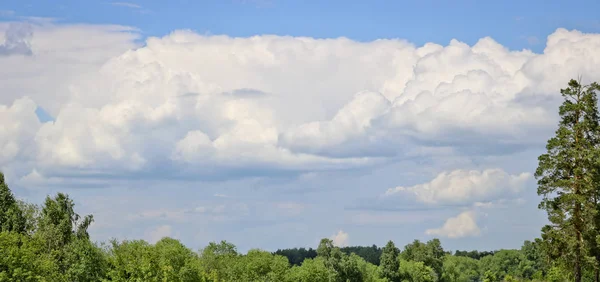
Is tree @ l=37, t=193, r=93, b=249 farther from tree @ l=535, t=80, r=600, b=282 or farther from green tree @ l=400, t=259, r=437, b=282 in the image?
green tree @ l=400, t=259, r=437, b=282

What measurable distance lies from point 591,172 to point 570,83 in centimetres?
952

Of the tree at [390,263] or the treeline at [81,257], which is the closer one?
the treeline at [81,257]

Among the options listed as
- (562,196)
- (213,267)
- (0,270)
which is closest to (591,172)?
(562,196)

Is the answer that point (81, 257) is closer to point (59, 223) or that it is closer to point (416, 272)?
point (59, 223)

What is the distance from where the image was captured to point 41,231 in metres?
99.4

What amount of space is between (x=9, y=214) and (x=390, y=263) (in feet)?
274

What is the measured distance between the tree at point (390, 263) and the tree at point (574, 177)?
84.3 metres

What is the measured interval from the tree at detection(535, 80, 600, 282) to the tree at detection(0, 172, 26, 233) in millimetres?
67504

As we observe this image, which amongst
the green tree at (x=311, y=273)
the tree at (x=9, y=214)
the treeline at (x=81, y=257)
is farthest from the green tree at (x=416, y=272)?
the tree at (x=9, y=214)

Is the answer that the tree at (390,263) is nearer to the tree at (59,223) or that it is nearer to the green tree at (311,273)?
the green tree at (311,273)

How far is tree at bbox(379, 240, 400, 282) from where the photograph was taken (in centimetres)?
16362

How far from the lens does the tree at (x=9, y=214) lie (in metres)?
106

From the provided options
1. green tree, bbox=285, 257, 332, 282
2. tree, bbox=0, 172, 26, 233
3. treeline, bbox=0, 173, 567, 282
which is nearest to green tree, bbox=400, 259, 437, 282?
green tree, bbox=285, 257, 332, 282

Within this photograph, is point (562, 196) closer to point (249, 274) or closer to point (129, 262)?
point (129, 262)
